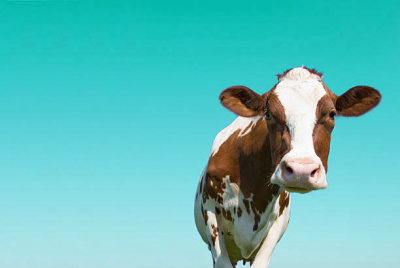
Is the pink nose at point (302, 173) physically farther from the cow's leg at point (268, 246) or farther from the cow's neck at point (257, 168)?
the cow's leg at point (268, 246)

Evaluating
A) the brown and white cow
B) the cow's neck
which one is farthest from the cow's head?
the cow's neck

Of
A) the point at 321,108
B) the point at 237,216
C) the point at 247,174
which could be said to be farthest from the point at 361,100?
the point at 237,216

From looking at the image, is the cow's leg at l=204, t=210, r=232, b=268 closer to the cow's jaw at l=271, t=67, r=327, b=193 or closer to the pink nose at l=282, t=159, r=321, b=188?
the cow's jaw at l=271, t=67, r=327, b=193

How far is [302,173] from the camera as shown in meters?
5.62

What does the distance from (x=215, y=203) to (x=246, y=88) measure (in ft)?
6.75

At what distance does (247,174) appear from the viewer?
25.1 ft

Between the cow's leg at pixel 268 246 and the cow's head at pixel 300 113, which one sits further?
the cow's leg at pixel 268 246

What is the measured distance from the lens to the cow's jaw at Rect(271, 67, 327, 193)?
568 cm

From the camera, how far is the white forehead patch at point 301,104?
5.93m

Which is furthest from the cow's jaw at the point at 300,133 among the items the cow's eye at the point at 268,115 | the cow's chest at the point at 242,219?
the cow's chest at the point at 242,219

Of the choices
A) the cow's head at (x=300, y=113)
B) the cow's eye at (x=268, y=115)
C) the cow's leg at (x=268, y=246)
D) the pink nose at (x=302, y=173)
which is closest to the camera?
the pink nose at (x=302, y=173)

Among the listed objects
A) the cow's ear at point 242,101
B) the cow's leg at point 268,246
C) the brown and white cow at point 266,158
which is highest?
the cow's ear at point 242,101

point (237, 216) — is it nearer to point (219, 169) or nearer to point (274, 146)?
point (219, 169)

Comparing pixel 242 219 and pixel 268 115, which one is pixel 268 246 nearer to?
pixel 242 219
